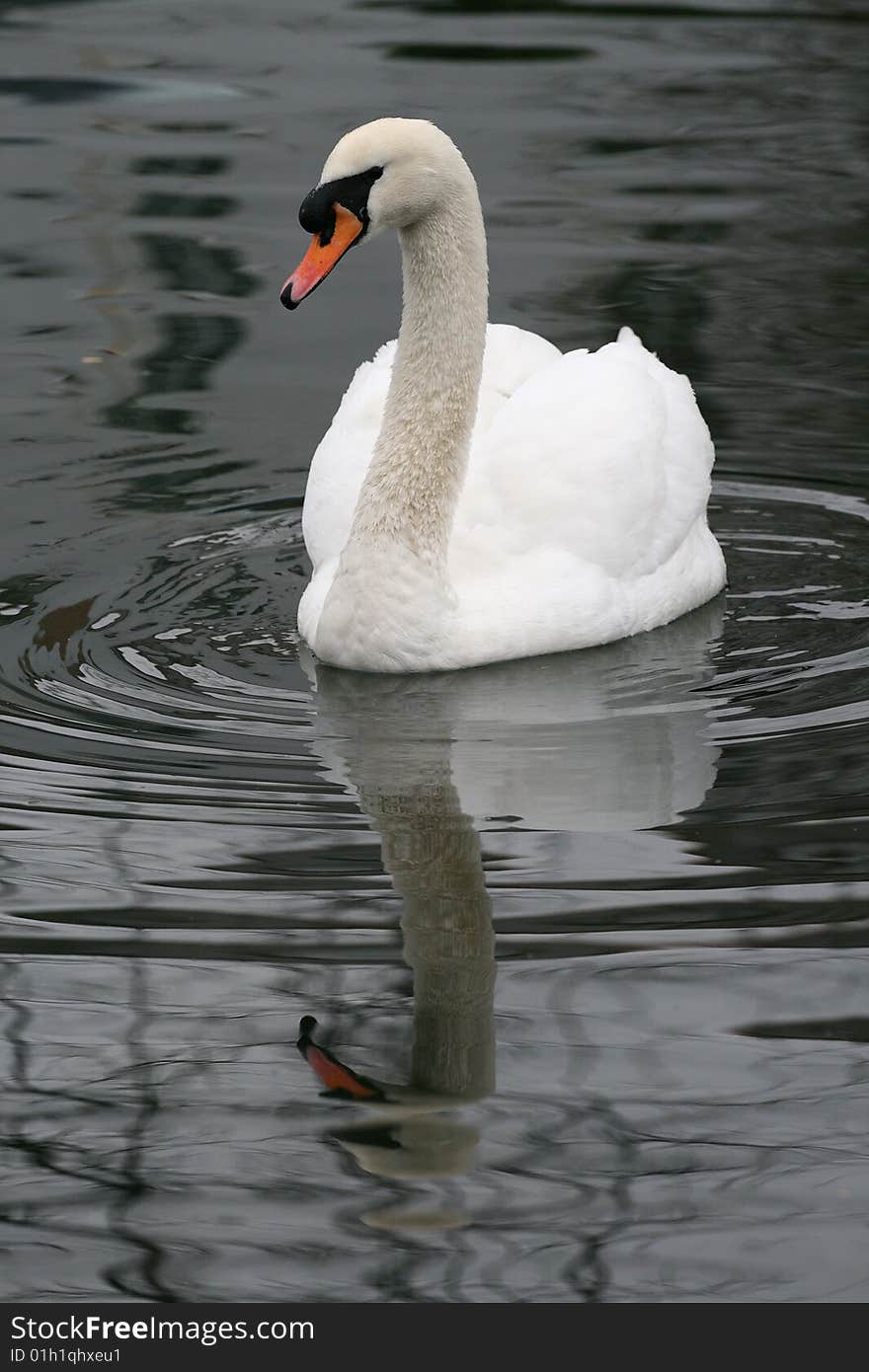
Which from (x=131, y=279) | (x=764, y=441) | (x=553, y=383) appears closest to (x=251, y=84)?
(x=131, y=279)

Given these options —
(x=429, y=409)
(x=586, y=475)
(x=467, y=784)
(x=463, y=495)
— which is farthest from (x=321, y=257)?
(x=467, y=784)

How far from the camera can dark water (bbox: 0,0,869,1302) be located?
4832mm

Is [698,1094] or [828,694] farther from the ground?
[828,694]

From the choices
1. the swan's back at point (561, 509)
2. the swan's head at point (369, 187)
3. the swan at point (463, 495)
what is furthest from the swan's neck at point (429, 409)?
the swan's head at point (369, 187)

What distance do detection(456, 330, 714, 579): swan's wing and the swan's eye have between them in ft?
4.10

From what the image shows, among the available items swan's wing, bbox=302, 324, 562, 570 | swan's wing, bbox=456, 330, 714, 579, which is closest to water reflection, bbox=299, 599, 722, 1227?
swan's wing, bbox=456, 330, 714, 579

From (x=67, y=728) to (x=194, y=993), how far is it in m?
1.85

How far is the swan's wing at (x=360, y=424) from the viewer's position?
867 centimetres

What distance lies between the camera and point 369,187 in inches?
291

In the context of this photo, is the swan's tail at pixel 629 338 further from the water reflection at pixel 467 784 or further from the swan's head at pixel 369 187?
the swan's head at pixel 369 187

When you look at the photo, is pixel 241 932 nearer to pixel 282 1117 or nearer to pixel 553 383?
pixel 282 1117

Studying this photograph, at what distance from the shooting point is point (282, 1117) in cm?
514

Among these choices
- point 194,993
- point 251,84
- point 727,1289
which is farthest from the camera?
point 251,84

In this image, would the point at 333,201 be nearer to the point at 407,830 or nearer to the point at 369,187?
the point at 369,187
